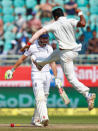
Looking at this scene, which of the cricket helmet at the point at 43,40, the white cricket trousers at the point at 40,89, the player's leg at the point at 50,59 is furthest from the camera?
the cricket helmet at the point at 43,40

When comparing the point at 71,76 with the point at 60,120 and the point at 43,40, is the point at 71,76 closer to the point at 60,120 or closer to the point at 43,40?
the point at 43,40

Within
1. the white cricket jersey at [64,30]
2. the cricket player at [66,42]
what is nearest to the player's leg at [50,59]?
the cricket player at [66,42]

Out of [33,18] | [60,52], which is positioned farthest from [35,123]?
[33,18]

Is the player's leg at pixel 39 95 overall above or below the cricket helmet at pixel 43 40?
below

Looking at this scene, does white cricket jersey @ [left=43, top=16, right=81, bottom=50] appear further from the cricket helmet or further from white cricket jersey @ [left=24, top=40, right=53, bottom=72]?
white cricket jersey @ [left=24, top=40, right=53, bottom=72]

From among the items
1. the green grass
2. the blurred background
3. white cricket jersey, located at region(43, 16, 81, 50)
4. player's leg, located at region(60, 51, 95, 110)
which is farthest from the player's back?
the blurred background

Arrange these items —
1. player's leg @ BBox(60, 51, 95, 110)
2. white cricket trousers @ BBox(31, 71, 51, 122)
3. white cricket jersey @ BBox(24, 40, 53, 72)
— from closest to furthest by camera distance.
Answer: player's leg @ BBox(60, 51, 95, 110), white cricket trousers @ BBox(31, 71, 51, 122), white cricket jersey @ BBox(24, 40, 53, 72)

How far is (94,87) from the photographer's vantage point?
18703 mm

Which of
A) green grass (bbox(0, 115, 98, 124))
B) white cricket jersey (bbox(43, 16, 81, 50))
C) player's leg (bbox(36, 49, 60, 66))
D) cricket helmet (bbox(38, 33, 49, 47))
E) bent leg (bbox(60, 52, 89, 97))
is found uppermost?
white cricket jersey (bbox(43, 16, 81, 50))

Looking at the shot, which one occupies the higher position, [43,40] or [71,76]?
[43,40]

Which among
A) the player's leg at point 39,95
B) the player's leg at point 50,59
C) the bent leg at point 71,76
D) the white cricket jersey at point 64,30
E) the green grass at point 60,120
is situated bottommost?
the green grass at point 60,120

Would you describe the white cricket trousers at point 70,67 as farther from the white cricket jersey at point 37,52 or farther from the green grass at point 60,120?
the green grass at point 60,120

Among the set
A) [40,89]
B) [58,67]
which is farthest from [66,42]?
[58,67]

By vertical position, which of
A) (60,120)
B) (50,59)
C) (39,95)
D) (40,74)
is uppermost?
(50,59)
